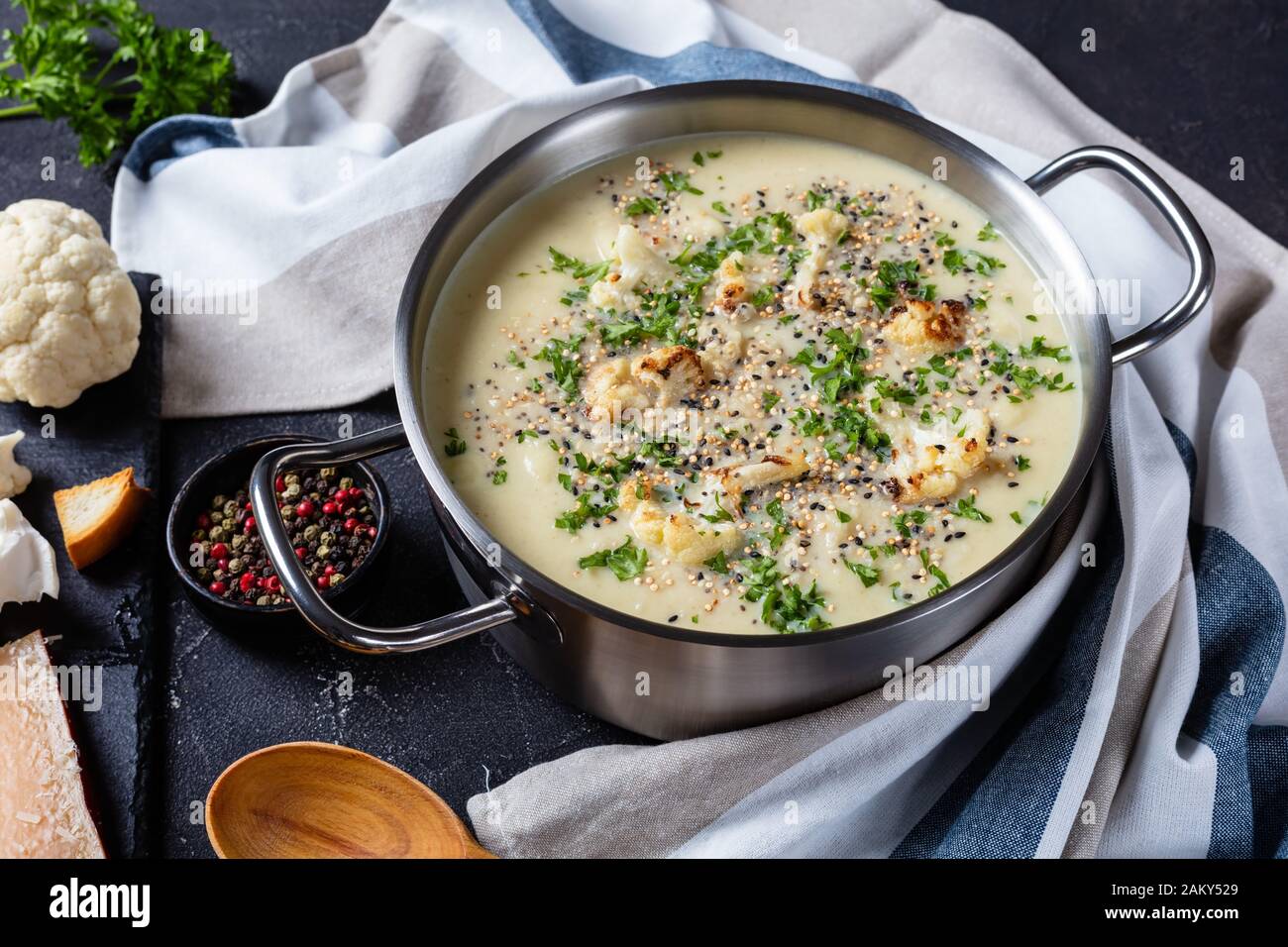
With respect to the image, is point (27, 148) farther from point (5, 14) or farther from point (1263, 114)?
point (1263, 114)

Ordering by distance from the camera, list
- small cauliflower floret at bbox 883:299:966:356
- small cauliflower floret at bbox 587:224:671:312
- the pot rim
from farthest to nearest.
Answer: small cauliflower floret at bbox 587:224:671:312 < small cauliflower floret at bbox 883:299:966:356 < the pot rim

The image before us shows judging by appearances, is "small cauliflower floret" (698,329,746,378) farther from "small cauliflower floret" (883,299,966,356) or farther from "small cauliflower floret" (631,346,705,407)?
"small cauliflower floret" (883,299,966,356)

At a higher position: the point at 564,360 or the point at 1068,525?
the point at 564,360

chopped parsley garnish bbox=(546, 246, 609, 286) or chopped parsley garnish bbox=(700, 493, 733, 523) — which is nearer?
chopped parsley garnish bbox=(700, 493, 733, 523)

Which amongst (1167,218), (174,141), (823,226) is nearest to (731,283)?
(823,226)

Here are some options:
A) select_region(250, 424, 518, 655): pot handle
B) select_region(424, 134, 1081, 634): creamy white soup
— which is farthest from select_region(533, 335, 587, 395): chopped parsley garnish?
select_region(250, 424, 518, 655): pot handle

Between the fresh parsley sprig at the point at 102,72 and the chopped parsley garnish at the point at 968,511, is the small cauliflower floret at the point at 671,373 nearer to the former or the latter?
the chopped parsley garnish at the point at 968,511

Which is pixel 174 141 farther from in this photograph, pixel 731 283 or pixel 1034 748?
pixel 1034 748
